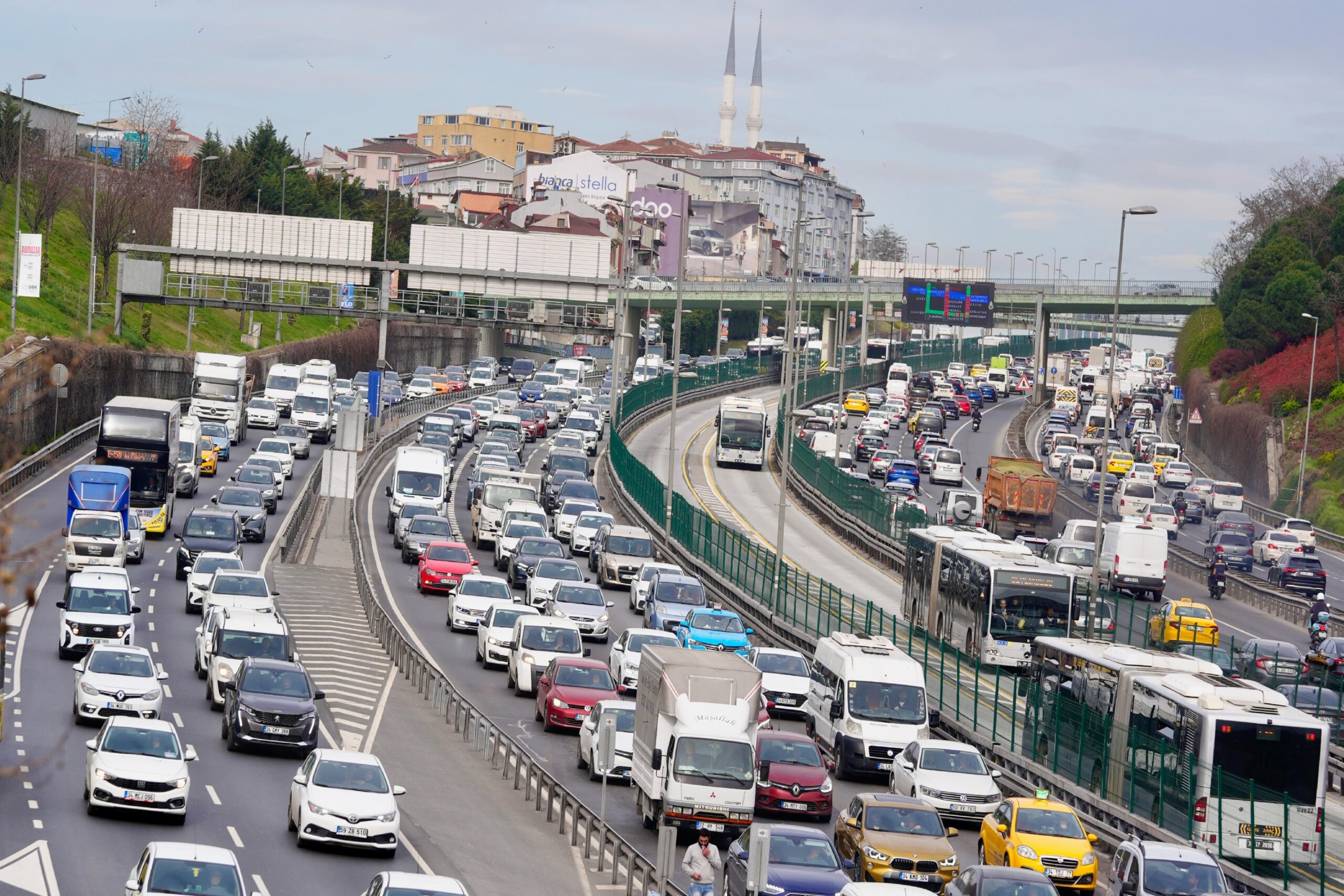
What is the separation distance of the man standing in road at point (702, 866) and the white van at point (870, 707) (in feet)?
33.1

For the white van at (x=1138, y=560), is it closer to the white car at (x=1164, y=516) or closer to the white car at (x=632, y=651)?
the white car at (x=1164, y=516)

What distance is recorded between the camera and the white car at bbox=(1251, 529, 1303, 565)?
63875mm

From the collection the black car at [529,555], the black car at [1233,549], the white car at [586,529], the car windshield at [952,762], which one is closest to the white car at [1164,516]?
the black car at [1233,549]

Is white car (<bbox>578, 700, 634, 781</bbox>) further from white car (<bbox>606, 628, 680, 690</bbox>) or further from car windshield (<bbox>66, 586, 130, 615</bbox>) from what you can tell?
car windshield (<bbox>66, 586, 130, 615</bbox>)

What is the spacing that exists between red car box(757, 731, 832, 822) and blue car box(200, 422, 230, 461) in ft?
137

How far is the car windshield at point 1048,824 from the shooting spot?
22.6 meters

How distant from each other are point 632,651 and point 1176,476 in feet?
194

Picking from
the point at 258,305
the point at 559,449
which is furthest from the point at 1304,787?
the point at 258,305

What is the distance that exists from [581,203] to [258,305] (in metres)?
72.8

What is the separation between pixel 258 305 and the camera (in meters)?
95.2

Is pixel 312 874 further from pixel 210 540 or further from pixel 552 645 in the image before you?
pixel 210 540

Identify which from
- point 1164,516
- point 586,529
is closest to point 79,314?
point 586,529

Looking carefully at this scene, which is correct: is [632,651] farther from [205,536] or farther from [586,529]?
[586,529]

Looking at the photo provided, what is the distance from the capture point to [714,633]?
36.9 m
